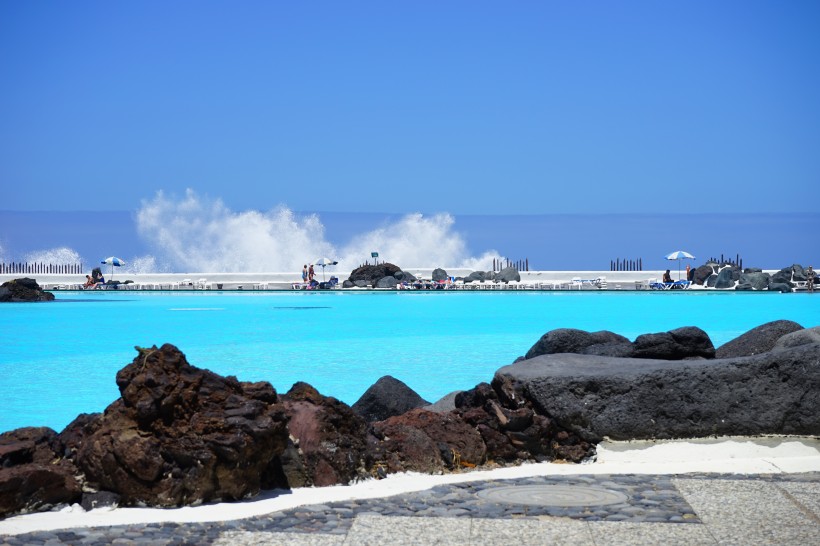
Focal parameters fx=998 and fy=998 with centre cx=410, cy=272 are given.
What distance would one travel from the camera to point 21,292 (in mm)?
34781

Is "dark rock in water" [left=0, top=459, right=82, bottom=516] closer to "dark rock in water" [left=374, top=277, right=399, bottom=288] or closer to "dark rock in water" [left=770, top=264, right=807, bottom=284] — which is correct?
"dark rock in water" [left=374, top=277, right=399, bottom=288]

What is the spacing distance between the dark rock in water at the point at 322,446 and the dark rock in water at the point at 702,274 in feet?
136

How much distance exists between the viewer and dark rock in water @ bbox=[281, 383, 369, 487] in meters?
5.66

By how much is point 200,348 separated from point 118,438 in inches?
575

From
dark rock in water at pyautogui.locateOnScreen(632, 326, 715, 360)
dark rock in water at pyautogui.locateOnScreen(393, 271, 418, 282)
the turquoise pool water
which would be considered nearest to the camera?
dark rock in water at pyautogui.locateOnScreen(632, 326, 715, 360)

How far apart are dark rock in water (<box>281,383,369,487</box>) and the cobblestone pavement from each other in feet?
1.97

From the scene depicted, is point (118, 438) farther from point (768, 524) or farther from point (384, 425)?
point (768, 524)

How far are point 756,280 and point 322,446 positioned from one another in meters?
38.2

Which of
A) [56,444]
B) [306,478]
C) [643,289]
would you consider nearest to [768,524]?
[306,478]

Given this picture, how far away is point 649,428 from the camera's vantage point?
646 centimetres

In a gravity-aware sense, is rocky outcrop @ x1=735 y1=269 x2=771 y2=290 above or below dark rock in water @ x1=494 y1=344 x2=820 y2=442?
above

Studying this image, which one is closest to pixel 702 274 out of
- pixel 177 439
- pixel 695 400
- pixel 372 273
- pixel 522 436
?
pixel 372 273

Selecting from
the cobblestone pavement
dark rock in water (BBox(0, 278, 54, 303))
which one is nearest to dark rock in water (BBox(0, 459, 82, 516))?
the cobblestone pavement

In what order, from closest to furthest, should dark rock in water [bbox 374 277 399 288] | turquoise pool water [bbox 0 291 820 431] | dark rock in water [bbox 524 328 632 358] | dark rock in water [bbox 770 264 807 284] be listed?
dark rock in water [bbox 524 328 632 358] < turquoise pool water [bbox 0 291 820 431] < dark rock in water [bbox 770 264 807 284] < dark rock in water [bbox 374 277 399 288]
